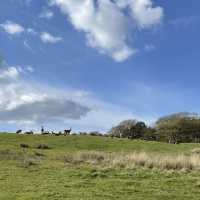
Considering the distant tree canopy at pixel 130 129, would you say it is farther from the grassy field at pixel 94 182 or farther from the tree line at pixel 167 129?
the grassy field at pixel 94 182

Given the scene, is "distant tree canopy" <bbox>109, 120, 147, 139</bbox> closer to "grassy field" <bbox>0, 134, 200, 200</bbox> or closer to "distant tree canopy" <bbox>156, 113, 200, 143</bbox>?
"distant tree canopy" <bbox>156, 113, 200, 143</bbox>

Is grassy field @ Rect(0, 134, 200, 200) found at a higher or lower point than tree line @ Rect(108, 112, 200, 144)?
lower

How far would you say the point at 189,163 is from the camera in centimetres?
3316

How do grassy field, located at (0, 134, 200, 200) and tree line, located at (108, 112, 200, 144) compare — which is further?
tree line, located at (108, 112, 200, 144)

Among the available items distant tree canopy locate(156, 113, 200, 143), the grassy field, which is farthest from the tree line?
the grassy field

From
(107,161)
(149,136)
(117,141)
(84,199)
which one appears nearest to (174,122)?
(149,136)

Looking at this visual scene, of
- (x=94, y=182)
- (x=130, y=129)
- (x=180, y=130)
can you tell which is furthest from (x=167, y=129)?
(x=94, y=182)

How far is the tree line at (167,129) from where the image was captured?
115750 mm

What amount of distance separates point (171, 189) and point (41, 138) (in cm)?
5180

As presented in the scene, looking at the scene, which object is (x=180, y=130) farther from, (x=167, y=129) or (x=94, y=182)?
(x=94, y=182)

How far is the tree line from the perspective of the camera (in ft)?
380

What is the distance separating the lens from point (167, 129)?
116m

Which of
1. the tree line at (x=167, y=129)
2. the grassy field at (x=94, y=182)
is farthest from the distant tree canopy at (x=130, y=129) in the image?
the grassy field at (x=94, y=182)

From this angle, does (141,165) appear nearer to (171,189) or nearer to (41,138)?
(171,189)
